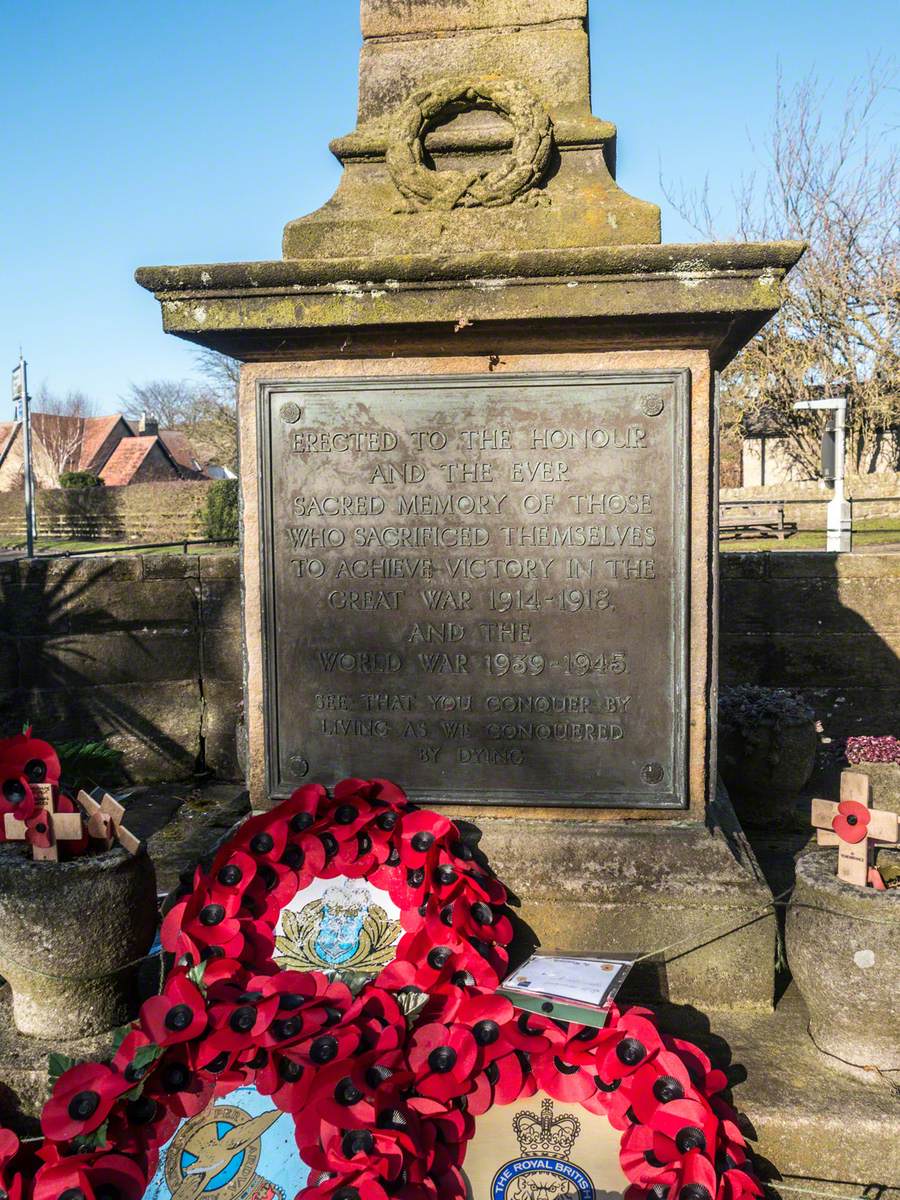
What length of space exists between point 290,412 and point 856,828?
2.08 meters

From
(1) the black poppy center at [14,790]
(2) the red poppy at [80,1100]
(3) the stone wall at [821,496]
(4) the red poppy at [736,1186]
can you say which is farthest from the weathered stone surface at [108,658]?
(3) the stone wall at [821,496]

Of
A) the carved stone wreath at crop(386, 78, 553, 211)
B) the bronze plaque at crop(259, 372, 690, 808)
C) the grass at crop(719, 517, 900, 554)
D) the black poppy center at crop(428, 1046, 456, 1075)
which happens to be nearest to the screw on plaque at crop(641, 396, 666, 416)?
the bronze plaque at crop(259, 372, 690, 808)

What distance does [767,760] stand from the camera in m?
4.61

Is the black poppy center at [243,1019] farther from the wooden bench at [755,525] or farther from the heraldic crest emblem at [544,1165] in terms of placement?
the wooden bench at [755,525]

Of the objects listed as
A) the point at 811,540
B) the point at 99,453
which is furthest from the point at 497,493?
the point at 99,453

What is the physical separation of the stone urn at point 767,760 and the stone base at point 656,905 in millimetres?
1710

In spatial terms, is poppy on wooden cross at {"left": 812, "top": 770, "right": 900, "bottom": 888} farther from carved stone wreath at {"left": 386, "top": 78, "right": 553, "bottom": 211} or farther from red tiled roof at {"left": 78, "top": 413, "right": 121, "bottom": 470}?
red tiled roof at {"left": 78, "top": 413, "right": 121, "bottom": 470}

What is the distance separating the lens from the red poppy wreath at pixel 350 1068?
80.1 inches

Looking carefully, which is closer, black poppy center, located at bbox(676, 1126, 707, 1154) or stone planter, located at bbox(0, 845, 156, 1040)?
black poppy center, located at bbox(676, 1126, 707, 1154)

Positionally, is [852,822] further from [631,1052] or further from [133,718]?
[133,718]

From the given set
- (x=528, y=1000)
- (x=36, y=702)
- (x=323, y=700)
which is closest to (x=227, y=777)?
(x=36, y=702)

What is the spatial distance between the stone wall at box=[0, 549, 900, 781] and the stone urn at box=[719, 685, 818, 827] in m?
0.96

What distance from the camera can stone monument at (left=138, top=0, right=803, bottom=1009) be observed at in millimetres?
2854

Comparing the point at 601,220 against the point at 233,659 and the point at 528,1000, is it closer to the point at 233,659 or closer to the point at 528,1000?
the point at 528,1000
